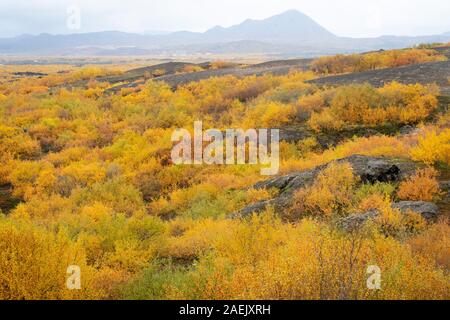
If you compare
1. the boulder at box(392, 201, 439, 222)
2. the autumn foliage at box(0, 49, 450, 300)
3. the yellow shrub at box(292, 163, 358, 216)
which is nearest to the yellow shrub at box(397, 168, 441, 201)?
the autumn foliage at box(0, 49, 450, 300)

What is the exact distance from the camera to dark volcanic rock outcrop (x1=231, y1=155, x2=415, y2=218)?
33.2ft

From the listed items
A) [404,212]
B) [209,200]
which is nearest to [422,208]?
[404,212]

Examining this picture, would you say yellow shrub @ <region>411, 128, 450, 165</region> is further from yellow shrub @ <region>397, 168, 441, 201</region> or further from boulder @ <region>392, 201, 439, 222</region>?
boulder @ <region>392, 201, 439, 222</region>

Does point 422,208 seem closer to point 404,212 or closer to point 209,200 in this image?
point 404,212

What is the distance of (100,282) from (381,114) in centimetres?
1388

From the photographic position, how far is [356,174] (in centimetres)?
1035

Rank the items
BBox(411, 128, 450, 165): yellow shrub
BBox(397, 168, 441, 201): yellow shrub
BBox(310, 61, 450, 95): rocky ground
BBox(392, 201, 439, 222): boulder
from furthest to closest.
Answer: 1. BBox(310, 61, 450, 95): rocky ground
2. BBox(411, 128, 450, 165): yellow shrub
3. BBox(397, 168, 441, 201): yellow shrub
4. BBox(392, 201, 439, 222): boulder

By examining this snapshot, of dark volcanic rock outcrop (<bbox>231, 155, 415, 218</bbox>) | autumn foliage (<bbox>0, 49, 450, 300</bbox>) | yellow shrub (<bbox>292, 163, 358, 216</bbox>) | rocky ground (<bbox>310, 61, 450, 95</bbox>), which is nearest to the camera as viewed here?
autumn foliage (<bbox>0, 49, 450, 300</bbox>)

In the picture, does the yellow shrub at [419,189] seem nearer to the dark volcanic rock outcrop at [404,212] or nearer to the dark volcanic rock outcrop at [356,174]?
the dark volcanic rock outcrop at [404,212]

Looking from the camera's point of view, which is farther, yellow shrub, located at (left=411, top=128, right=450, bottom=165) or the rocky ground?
the rocky ground

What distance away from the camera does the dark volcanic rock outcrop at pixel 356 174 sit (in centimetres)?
1012
